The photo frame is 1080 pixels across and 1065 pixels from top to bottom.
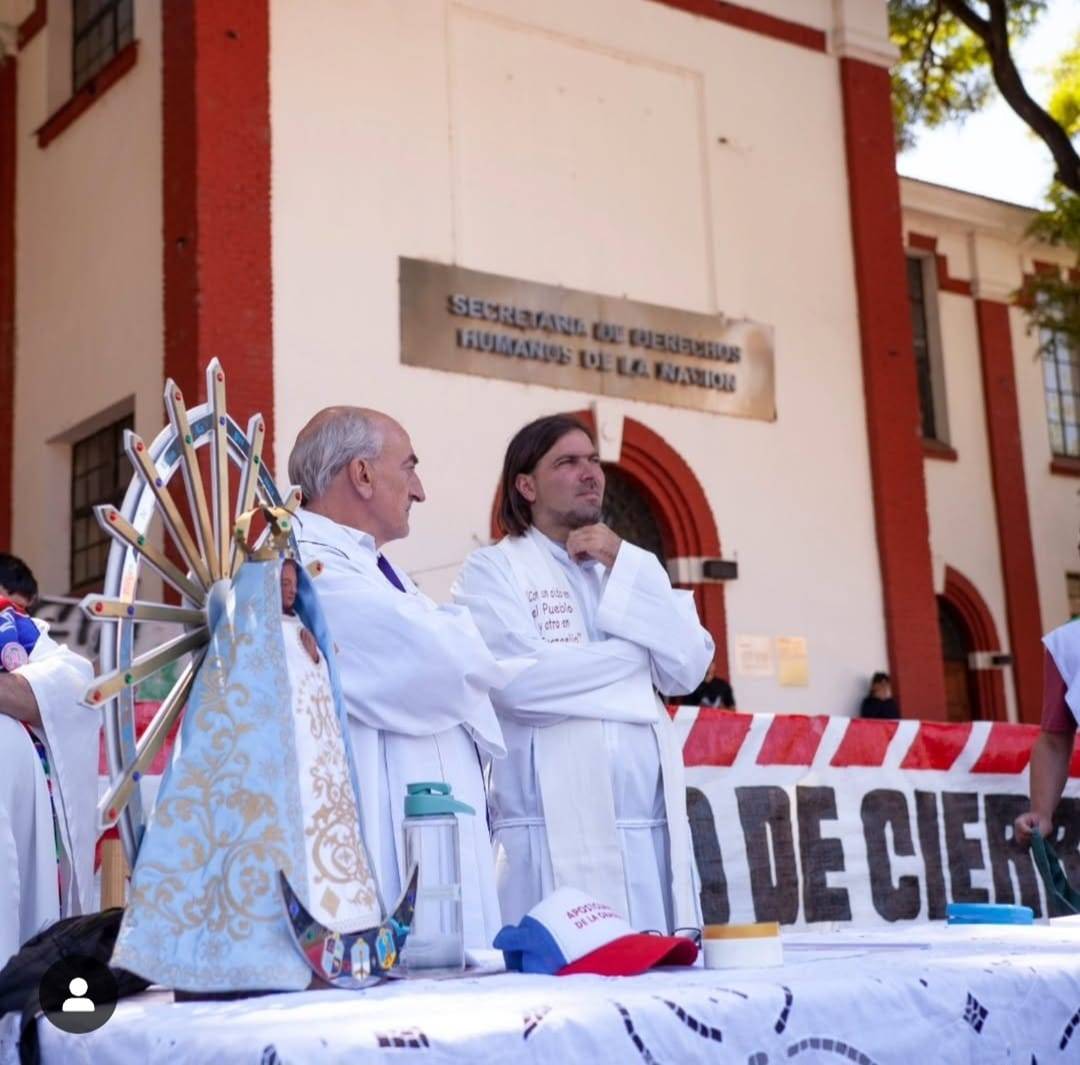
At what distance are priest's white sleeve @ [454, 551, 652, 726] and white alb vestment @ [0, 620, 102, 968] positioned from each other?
3.46 feet

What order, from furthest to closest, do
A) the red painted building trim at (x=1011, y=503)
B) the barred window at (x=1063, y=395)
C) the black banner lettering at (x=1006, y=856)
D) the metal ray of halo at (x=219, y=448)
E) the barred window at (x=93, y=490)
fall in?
1. the barred window at (x=1063, y=395)
2. the red painted building trim at (x=1011, y=503)
3. the barred window at (x=93, y=490)
4. the black banner lettering at (x=1006, y=856)
5. the metal ray of halo at (x=219, y=448)

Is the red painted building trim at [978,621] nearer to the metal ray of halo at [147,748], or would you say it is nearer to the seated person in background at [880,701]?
the seated person in background at [880,701]

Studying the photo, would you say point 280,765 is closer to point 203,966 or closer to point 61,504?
point 203,966

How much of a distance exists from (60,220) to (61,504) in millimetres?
2299

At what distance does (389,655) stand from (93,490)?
33.8 ft

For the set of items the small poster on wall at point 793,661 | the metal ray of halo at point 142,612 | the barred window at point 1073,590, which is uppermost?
the barred window at point 1073,590

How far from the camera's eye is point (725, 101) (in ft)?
46.6

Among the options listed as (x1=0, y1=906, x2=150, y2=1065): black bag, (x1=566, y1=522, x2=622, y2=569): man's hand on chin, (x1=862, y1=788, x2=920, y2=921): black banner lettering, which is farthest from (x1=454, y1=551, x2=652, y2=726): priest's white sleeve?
(x1=862, y1=788, x2=920, y2=921): black banner lettering

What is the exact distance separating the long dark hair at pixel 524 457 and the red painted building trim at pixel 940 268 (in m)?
15.1

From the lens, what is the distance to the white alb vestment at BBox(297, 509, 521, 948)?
3219 mm

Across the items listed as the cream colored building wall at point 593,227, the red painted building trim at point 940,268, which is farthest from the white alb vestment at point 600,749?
the red painted building trim at point 940,268

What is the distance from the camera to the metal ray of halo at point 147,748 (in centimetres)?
229

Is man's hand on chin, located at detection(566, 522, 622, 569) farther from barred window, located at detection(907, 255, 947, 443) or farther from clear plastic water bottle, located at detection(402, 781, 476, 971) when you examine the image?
barred window, located at detection(907, 255, 947, 443)

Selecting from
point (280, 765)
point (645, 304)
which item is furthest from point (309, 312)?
point (280, 765)
